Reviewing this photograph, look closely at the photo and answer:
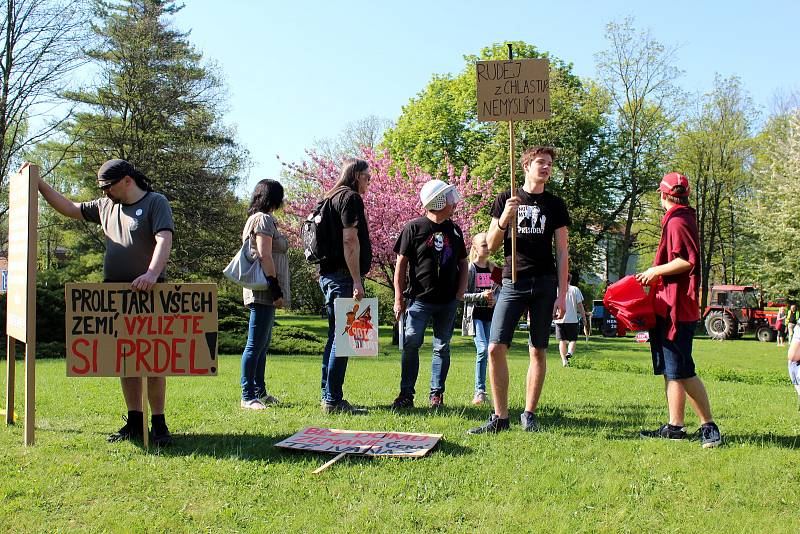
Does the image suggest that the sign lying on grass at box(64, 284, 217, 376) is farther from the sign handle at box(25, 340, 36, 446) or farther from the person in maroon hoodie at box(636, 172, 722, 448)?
the person in maroon hoodie at box(636, 172, 722, 448)

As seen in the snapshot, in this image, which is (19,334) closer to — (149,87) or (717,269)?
(149,87)

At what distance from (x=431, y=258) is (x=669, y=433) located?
2439 millimetres

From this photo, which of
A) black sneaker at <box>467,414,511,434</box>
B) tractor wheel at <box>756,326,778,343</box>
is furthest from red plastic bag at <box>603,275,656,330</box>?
tractor wheel at <box>756,326,778,343</box>

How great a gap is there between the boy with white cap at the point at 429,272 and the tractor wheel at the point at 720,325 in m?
27.7

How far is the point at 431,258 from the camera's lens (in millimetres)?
6473

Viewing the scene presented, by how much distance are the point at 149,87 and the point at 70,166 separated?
432 cm

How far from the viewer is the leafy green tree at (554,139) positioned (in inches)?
1430

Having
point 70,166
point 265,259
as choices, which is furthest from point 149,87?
point 265,259

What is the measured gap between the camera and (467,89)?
3731 cm

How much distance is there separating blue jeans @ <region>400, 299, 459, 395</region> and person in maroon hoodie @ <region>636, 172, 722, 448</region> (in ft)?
6.35

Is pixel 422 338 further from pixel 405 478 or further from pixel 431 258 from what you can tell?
pixel 405 478

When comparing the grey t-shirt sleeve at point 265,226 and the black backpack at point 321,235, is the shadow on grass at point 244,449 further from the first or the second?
the grey t-shirt sleeve at point 265,226

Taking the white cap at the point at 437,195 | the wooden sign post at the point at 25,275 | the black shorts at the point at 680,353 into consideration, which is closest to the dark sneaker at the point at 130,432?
the wooden sign post at the point at 25,275

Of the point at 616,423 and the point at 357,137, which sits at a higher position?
the point at 357,137
